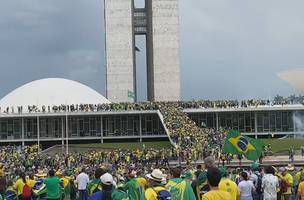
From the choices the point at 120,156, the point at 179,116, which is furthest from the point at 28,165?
the point at 179,116

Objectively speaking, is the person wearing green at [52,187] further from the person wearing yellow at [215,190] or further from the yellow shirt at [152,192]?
the person wearing yellow at [215,190]

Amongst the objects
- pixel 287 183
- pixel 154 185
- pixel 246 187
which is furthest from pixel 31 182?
pixel 154 185

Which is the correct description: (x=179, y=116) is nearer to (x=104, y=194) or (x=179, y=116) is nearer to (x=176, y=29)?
(x=176, y=29)

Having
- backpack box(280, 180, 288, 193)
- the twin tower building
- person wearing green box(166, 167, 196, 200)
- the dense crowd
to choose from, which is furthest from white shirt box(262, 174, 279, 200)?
the twin tower building

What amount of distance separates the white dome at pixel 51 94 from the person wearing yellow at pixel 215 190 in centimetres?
8219

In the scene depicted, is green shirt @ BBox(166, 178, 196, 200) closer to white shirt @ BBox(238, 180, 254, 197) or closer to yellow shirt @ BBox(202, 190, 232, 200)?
yellow shirt @ BBox(202, 190, 232, 200)

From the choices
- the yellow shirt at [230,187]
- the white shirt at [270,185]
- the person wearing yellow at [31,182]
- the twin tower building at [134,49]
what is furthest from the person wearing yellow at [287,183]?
the twin tower building at [134,49]

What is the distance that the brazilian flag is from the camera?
61.6 ft

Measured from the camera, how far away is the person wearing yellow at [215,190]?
24.7ft

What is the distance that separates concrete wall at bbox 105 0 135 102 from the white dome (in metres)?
2.72

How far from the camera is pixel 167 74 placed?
94.0 meters

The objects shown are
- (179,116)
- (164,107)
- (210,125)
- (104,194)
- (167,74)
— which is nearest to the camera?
(104,194)

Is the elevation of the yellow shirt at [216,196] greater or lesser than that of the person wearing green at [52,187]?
greater

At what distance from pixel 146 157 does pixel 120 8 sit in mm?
51957
